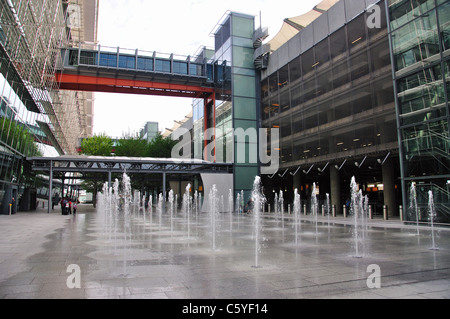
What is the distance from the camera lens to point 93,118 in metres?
103

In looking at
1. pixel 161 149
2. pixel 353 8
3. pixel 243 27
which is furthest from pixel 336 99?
pixel 161 149

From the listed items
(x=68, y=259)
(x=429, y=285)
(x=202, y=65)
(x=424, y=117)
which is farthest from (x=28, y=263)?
(x=202, y=65)

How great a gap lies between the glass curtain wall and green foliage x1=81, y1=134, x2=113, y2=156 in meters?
40.4

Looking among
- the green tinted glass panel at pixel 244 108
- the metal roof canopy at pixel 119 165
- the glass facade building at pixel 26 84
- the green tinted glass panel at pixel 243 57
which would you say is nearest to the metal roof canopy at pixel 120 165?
the metal roof canopy at pixel 119 165

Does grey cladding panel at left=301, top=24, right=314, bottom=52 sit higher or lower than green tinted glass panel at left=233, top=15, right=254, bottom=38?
lower

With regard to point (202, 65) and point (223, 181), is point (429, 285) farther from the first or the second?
point (202, 65)

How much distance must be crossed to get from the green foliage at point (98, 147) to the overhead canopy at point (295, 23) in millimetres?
27633

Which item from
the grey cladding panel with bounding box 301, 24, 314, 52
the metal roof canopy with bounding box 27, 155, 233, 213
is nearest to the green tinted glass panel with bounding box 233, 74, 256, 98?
the grey cladding panel with bounding box 301, 24, 314, 52

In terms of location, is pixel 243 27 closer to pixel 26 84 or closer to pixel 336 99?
pixel 336 99

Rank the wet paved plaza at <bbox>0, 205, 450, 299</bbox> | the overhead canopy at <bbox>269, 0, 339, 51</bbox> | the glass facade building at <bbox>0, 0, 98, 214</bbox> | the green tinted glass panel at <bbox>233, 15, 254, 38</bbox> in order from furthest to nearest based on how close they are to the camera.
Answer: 1. the green tinted glass panel at <bbox>233, 15, 254, 38</bbox>
2. the overhead canopy at <bbox>269, 0, 339, 51</bbox>
3. the glass facade building at <bbox>0, 0, 98, 214</bbox>
4. the wet paved plaza at <bbox>0, 205, 450, 299</bbox>

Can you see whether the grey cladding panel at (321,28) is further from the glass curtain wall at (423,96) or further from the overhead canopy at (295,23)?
the glass curtain wall at (423,96)

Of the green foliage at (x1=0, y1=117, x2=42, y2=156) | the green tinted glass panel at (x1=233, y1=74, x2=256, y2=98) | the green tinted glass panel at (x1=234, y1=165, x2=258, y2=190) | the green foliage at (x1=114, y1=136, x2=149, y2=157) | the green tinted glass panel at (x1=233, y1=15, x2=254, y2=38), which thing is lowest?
the green tinted glass panel at (x1=234, y1=165, x2=258, y2=190)

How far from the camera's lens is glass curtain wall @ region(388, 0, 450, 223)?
1728 cm

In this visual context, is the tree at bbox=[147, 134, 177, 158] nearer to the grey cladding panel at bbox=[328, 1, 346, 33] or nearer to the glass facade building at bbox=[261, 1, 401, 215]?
the glass facade building at bbox=[261, 1, 401, 215]
